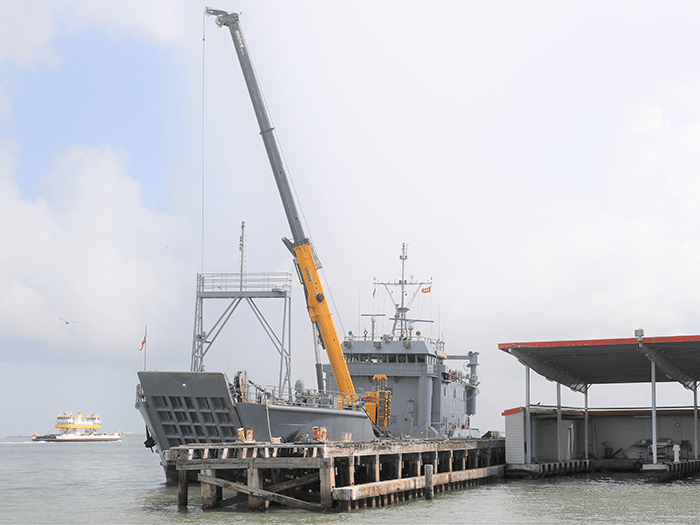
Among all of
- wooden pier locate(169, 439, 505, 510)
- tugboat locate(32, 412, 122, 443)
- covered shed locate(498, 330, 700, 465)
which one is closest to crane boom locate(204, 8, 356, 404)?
wooden pier locate(169, 439, 505, 510)

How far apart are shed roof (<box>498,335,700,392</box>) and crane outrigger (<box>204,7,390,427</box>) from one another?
636 cm

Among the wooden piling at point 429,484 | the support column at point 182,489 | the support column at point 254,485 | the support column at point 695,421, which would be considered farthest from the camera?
the support column at point 695,421

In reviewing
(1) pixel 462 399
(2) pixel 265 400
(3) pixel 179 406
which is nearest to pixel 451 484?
(2) pixel 265 400

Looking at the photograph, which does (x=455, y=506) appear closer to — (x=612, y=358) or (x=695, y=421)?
(x=612, y=358)

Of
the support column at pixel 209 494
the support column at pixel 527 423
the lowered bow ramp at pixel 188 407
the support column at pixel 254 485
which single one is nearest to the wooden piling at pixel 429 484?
the support column at pixel 254 485

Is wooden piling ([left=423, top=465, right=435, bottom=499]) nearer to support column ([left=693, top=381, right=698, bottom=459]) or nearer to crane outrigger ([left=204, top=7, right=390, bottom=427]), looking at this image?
crane outrigger ([left=204, top=7, right=390, bottom=427])

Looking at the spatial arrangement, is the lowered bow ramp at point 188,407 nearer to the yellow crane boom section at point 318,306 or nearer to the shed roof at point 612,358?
the yellow crane boom section at point 318,306

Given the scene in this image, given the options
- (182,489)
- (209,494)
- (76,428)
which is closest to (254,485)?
(209,494)

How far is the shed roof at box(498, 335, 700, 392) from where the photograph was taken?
96.0 ft

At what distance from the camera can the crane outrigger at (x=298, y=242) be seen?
28.5 m

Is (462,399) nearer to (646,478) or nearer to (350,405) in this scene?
(646,478)

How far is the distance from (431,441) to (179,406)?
869 cm

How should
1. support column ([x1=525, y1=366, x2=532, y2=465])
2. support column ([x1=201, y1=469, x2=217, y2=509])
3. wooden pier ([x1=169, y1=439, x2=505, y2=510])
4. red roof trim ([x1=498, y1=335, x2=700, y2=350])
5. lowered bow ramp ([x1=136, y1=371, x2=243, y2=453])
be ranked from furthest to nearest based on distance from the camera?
1. support column ([x1=525, y1=366, x2=532, y2=465])
2. red roof trim ([x1=498, y1=335, x2=700, y2=350])
3. lowered bow ramp ([x1=136, y1=371, x2=243, y2=453])
4. support column ([x1=201, y1=469, x2=217, y2=509])
5. wooden pier ([x1=169, y1=439, x2=505, y2=510])

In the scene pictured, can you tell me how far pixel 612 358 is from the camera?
3297 cm
